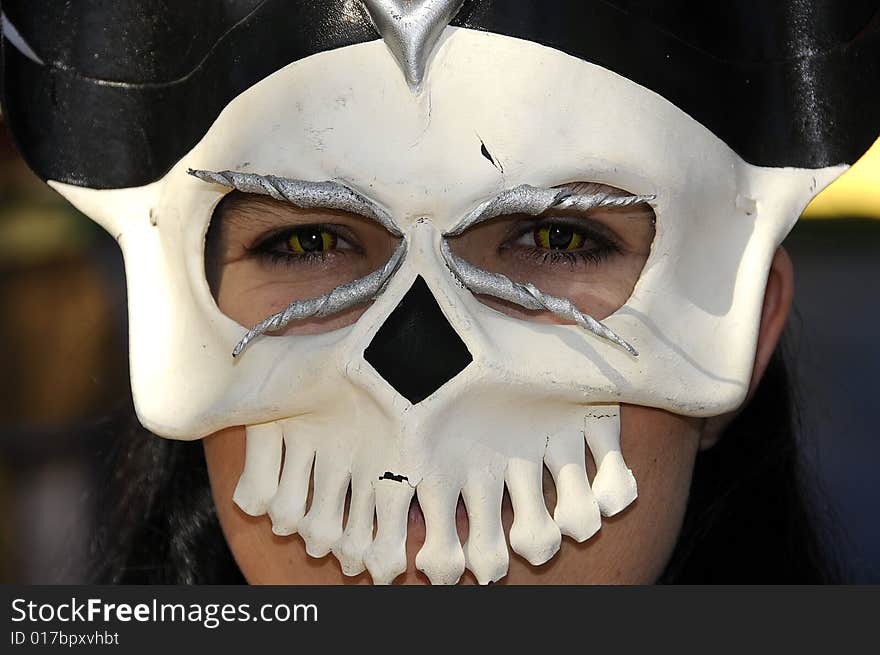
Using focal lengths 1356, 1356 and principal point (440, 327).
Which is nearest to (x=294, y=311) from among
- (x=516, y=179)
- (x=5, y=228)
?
(x=516, y=179)

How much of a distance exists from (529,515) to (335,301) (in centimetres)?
29

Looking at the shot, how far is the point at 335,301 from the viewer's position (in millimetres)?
1359

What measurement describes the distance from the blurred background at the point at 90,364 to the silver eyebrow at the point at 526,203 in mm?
939

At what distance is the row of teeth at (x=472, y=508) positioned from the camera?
1.35m

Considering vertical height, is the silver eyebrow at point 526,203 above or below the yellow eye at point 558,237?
above

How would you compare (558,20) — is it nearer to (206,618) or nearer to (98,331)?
(206,618)

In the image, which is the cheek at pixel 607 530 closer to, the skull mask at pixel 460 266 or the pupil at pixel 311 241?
the skull mask at pixel 460 266

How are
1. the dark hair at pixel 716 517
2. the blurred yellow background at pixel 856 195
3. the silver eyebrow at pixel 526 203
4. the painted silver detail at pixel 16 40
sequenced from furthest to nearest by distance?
the blurred yellow background at pixel 856 195 < the dark hair at pixel 716 517 < the painted silver detail at pixel 16 40 < the silver eyebrow at pixel 526 203

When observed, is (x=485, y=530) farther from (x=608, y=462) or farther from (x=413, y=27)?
(x=413, y=27)

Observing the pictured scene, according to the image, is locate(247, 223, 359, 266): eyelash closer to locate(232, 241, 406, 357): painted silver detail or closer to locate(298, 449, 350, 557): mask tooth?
locate(232, 241, 406, 357): painted silver detail

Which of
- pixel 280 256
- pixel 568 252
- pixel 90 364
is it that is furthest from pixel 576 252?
pixel 90 364

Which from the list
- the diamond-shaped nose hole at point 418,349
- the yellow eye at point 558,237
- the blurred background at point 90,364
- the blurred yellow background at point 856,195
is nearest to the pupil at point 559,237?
the yellow eye at point 558,237

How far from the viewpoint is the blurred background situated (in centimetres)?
252

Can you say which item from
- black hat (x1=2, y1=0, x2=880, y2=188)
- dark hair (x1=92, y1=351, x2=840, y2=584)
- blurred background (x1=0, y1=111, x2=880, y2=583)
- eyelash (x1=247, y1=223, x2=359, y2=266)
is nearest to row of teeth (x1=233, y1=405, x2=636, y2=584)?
eyelash (x1=247, y1=223, x2=359, y2=266)
